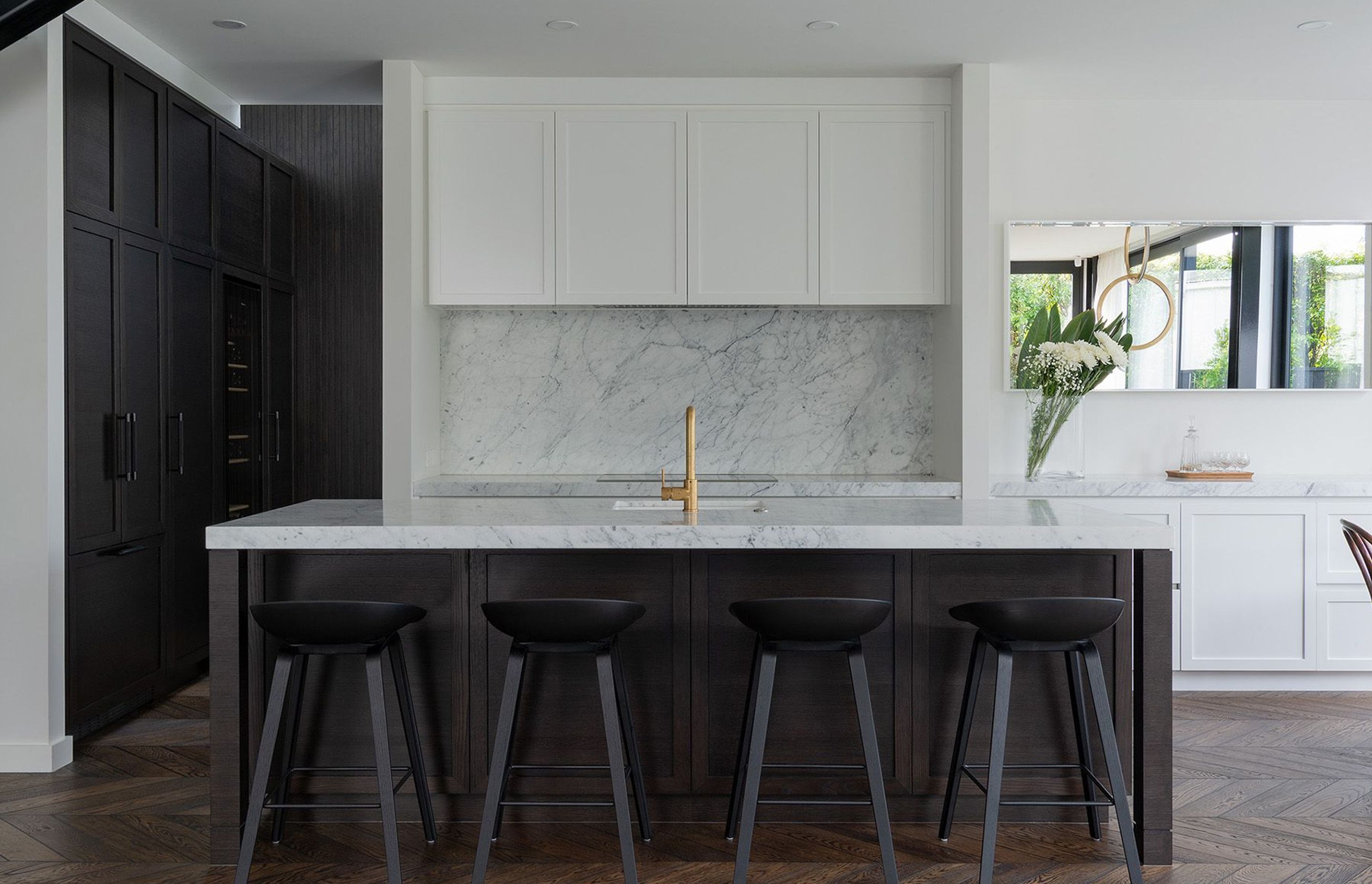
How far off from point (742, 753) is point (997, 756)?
0.69 m

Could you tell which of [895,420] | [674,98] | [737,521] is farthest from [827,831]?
[674,98]

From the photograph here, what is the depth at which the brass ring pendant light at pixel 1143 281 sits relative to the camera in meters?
4.82

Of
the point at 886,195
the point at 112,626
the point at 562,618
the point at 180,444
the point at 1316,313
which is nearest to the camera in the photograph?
the point at 562,618

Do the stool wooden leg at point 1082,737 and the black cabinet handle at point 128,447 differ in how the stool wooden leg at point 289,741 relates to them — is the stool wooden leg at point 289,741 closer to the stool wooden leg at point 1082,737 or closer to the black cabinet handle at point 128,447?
the black cabinet handle at point 128,447

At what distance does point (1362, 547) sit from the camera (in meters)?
3.28

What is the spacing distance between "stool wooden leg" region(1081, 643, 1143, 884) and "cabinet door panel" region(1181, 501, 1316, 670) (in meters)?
2.17

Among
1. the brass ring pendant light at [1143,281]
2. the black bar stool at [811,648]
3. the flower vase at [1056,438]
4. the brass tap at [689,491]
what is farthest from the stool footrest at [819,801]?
the brass ring pendant light at [1143,281]

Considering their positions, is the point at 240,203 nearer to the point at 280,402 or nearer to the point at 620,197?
the point at 280,402

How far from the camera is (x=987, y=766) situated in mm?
2848

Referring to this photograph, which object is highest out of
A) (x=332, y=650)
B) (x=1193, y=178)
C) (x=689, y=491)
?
(x=1193, y=178)

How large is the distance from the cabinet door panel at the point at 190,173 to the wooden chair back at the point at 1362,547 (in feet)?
15.4

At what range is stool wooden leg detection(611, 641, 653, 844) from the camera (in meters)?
2.72

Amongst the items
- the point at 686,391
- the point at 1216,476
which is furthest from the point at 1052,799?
the point at 686,391

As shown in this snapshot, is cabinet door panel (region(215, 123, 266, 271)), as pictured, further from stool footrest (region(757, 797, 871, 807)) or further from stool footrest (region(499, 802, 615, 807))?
stool footrest (region(757, 797, 871, 807))
